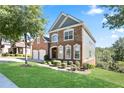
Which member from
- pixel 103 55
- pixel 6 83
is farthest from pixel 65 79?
pixel 6 83

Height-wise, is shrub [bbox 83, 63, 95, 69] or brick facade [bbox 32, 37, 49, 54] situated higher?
brick facade [bbox 32, 37, 49, 54]

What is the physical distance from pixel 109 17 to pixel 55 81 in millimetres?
2948

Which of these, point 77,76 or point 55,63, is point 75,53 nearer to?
point 55,63

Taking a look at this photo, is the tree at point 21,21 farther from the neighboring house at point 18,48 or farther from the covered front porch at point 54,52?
the covered front porch at point 54,52

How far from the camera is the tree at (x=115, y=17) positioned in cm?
902

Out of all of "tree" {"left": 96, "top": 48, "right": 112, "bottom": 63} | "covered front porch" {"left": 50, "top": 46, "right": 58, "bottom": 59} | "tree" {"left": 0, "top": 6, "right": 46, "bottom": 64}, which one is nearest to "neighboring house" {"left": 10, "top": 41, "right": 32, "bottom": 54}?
"tree" {"left": 0, "top": 6, "right": 46, "bottom": 64}

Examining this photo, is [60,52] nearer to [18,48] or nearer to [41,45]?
[18,48]

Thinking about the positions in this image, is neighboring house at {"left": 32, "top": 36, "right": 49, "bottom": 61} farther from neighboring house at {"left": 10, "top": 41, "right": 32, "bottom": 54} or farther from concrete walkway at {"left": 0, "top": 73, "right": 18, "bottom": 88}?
concrete walkway at {"left": 0, "top": 73, "right": 18, "bottom": 88}

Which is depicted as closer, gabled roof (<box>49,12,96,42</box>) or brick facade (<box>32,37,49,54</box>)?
gabled roof (<box>49,12,96,42</box>)

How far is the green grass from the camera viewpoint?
850 centimetres

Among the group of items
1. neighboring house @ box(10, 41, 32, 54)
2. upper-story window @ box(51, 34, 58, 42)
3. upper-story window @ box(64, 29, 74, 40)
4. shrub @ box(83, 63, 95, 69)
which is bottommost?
shrub @ box(83, 63, 95, 69)
